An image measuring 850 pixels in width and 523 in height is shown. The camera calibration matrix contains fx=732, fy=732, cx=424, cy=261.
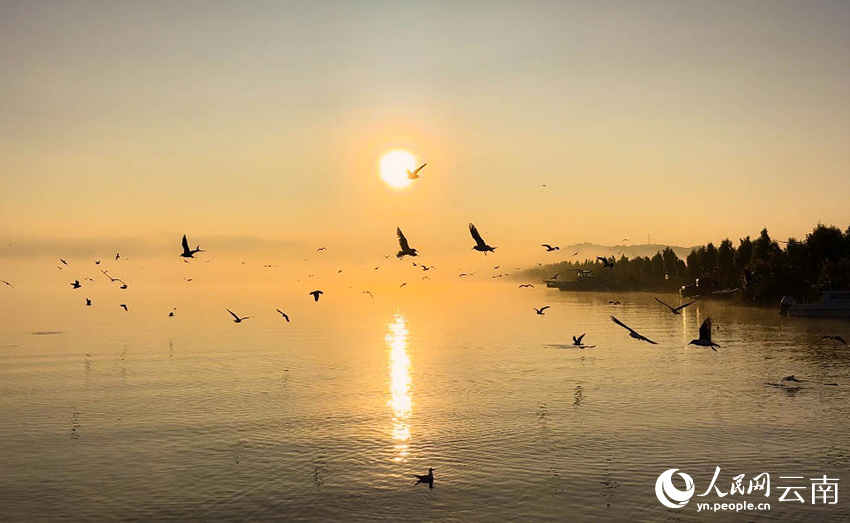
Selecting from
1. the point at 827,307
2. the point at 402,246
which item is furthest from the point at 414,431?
the point at 827,307

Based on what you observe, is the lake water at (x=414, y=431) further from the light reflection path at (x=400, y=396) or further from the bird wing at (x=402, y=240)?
the bird wing at (x=402, y=240)

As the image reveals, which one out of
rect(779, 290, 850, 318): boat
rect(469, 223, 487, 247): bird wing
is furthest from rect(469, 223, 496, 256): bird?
rect(779, 290, 850, 318): boat

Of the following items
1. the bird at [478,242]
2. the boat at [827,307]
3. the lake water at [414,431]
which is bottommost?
the lake water at [414,431]

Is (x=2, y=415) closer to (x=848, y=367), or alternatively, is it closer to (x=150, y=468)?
(x=150, y=468)

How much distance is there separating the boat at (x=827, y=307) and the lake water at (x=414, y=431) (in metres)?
60.1

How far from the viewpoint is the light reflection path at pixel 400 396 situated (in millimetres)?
49659

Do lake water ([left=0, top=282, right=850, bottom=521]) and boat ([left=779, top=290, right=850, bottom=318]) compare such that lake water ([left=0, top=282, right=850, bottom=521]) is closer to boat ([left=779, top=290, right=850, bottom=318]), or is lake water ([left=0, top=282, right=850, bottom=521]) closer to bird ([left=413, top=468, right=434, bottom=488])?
bird ([left=413, top=468, right=434, bottom=488])

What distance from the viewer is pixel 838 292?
16038 cm

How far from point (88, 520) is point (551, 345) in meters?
84.6

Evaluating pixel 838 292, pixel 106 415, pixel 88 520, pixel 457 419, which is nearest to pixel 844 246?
pixel 838 292

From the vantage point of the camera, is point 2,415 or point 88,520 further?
point 2,415

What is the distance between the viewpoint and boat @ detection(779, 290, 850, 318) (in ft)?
519

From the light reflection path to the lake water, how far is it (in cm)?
34

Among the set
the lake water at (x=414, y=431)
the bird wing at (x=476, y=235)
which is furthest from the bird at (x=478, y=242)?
the lake water at (x=414, y=431)
